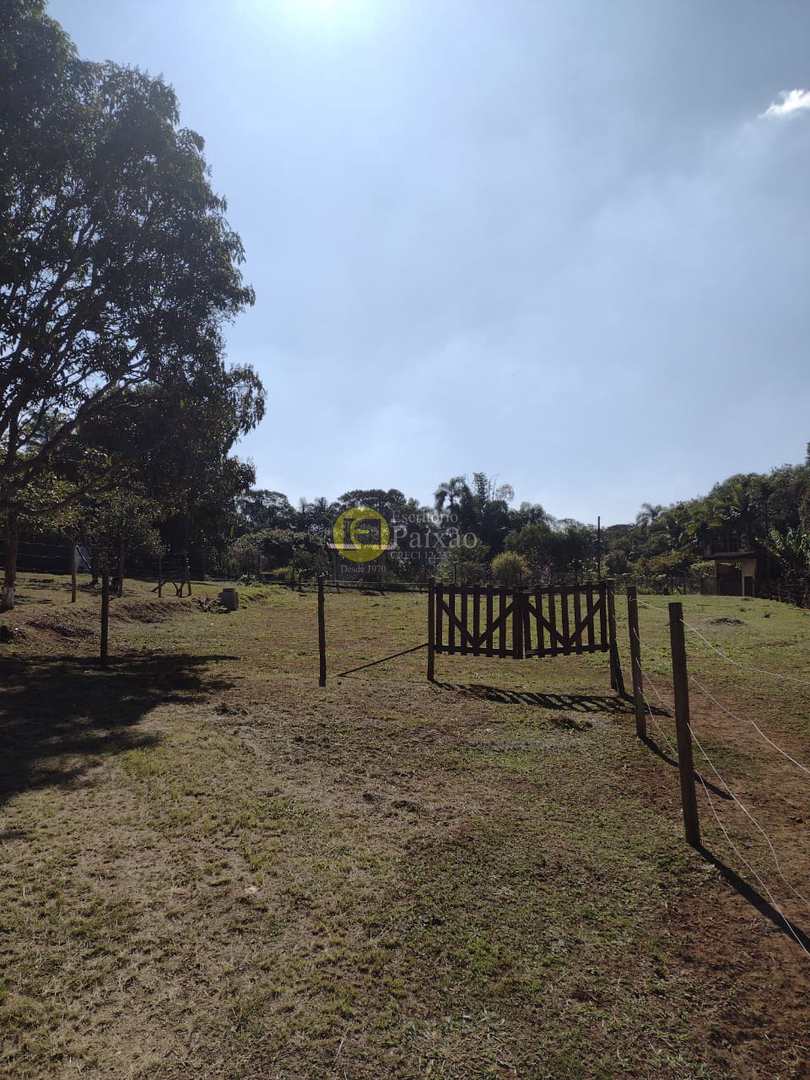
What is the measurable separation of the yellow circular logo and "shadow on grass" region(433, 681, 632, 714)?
3967 centimetres

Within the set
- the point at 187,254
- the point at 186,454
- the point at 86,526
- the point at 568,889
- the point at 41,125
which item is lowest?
the point at 568,889

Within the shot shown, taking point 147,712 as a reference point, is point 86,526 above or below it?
above

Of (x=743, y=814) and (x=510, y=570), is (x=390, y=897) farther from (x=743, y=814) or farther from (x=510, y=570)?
(x=510, y=570)

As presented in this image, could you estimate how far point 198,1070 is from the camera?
2.25 m

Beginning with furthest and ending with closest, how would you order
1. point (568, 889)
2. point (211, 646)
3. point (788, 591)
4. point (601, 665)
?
point (788, 591) < point (211, 646) < point (601, 665) < point (568, 889)

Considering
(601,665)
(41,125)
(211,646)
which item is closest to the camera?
(41,125)

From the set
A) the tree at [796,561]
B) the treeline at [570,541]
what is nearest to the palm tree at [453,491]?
the treeline at [570,541]

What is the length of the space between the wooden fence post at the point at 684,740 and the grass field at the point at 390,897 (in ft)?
0.54

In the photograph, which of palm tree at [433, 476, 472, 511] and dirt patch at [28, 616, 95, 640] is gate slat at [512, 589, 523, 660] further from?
palm tree at [433, 476, 472, 511]

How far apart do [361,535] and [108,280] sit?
44.1 metres

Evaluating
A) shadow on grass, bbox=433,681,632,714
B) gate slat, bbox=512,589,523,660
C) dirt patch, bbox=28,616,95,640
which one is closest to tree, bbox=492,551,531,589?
dirt patch, bbox=28,616,95,640

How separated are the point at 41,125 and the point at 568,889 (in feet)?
44.4

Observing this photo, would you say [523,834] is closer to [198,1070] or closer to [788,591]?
[198,1070]

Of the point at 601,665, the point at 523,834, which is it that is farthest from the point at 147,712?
the point at 601,665
